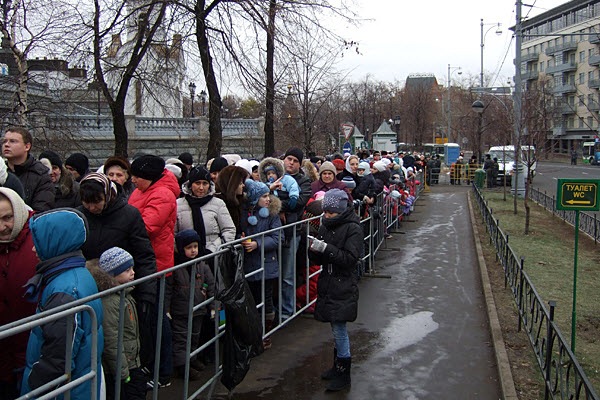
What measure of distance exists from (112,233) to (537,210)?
20.7 metres

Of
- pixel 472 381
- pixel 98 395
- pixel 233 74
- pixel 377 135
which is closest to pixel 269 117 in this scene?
pixel 233 74

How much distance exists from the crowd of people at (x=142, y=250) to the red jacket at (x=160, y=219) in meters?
0.01

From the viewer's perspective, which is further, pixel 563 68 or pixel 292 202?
pixel 563 68

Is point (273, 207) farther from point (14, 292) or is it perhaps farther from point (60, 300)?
point (60, 300)

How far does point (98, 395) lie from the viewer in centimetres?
325

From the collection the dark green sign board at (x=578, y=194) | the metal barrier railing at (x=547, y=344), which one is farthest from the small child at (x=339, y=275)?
the dark green sign board at (x=578, y=194)

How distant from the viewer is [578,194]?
6957 millimetres

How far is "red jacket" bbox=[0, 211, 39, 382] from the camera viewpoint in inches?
137

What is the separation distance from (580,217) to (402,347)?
12596 mm

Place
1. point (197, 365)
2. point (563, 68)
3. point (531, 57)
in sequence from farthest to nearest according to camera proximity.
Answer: point (531, 57) < point (563, 68) < point (197, 365)

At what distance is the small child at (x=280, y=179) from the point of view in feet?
24.3

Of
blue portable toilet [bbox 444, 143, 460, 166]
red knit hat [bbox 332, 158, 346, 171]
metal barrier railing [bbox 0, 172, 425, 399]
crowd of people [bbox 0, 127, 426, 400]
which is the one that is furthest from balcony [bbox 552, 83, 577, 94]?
crowd of people [bbox 0, 127, 426, 400]

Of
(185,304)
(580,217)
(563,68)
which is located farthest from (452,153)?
(185,304)

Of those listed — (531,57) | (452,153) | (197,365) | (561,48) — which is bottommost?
(197,365)
